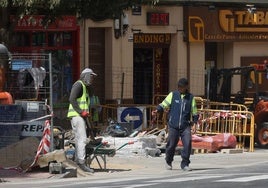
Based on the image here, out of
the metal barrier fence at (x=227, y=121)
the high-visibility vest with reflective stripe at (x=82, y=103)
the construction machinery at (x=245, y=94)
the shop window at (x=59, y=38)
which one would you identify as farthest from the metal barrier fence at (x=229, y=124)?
the high-visibility vest with reflective stripe at (x=82, y=103)

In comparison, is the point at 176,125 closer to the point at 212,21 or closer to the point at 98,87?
the point at 98,87

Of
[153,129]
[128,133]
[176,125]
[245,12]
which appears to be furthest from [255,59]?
[176,125]

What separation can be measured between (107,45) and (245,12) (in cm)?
572

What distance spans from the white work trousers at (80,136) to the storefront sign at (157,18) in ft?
38.4

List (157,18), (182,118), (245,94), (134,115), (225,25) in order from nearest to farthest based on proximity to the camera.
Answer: (182,118), (245,94), (134,115), (157,18), (225,25)

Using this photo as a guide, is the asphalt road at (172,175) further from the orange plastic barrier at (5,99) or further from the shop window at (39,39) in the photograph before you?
the shop window at (39,39)

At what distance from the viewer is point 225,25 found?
28.4 m

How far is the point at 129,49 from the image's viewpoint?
26.5m

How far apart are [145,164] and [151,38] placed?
10486 mm

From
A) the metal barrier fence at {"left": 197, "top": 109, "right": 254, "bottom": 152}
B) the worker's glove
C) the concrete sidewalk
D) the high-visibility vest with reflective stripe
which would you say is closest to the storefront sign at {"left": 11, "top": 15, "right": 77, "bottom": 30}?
the metal barrier fence at {"left": 197, "top": 109, "right": 254, "bottom": 152}

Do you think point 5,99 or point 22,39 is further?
point 22,39

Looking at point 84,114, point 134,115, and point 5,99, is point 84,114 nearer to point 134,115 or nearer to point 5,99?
point 5,99

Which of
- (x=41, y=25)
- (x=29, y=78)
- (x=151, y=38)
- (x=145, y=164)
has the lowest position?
(x=145, y=164)

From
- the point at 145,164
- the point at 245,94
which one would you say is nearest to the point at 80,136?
the point at 145,164
